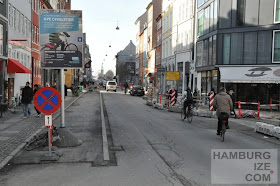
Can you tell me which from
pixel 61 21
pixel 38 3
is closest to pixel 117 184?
pixel 61 21

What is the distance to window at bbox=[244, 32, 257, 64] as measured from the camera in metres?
26.7

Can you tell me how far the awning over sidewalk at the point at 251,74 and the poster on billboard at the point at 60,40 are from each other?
62.2 feet

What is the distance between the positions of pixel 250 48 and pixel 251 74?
2.23 m

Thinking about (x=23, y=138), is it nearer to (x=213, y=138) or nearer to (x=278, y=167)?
(x=213, y=138)

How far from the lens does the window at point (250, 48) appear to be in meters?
26.7

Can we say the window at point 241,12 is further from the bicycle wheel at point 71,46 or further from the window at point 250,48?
the bicycle wheel at point 71,46

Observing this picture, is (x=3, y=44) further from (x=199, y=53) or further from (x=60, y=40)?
(x=199, y=53)

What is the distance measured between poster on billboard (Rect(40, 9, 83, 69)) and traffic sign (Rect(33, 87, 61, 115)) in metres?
2.12

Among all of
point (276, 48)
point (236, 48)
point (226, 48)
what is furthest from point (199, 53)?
point (276, 48)

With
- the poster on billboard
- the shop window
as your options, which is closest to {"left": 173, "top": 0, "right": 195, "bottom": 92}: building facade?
the shop window

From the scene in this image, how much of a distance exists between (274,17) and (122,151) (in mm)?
21325

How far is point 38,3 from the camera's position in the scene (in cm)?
3509

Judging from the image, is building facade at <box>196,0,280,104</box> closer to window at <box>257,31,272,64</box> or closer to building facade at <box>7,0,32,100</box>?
window at <box>257,31,272,64</box>

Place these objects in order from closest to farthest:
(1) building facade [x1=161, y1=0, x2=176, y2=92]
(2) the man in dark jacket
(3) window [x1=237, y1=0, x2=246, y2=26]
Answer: (2) the man in dark jacket < (3) window [x1=237, y1=0, x2=246, y2=26] < (1) building facade [x1=161, y1=0, x2=176, y2=92]
